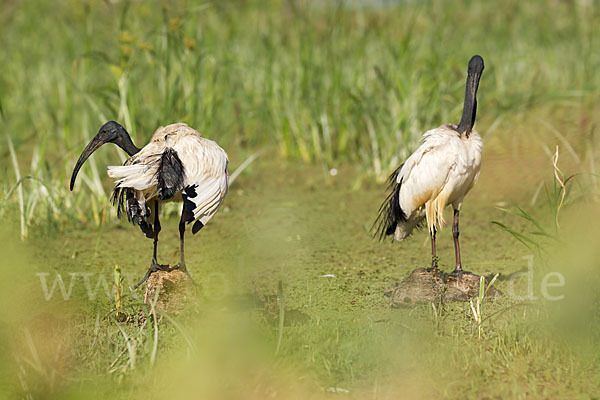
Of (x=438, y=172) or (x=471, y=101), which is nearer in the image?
(x=438, y=172)

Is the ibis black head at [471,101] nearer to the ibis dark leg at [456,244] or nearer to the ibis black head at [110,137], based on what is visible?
the ibis dark leg at [456,244]

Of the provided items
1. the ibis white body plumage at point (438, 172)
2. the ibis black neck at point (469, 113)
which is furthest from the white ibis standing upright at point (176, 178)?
the ibis black neck at point (469, 113)

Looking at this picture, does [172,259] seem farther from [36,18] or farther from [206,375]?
[36,18]

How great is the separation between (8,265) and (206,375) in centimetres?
189

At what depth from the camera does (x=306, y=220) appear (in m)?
4.97

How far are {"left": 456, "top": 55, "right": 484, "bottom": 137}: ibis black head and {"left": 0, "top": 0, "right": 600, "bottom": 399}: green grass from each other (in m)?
0.55

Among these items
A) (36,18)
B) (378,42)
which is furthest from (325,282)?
(36,18)

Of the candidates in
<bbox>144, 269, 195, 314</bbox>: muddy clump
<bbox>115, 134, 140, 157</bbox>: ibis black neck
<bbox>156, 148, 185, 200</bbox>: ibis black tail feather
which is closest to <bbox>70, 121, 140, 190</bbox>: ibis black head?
<bbox>115, 134, 140, 157</bbox>: ibis black neck

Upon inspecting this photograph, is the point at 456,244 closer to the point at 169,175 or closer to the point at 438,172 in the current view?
the point at 438,172

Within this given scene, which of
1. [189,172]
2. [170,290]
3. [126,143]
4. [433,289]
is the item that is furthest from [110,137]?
[433,289]

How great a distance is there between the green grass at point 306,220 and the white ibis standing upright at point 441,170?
1.39 ft

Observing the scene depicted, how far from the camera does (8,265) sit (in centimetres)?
405

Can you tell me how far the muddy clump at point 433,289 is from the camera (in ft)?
11.1

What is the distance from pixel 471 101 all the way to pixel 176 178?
4.87ft
